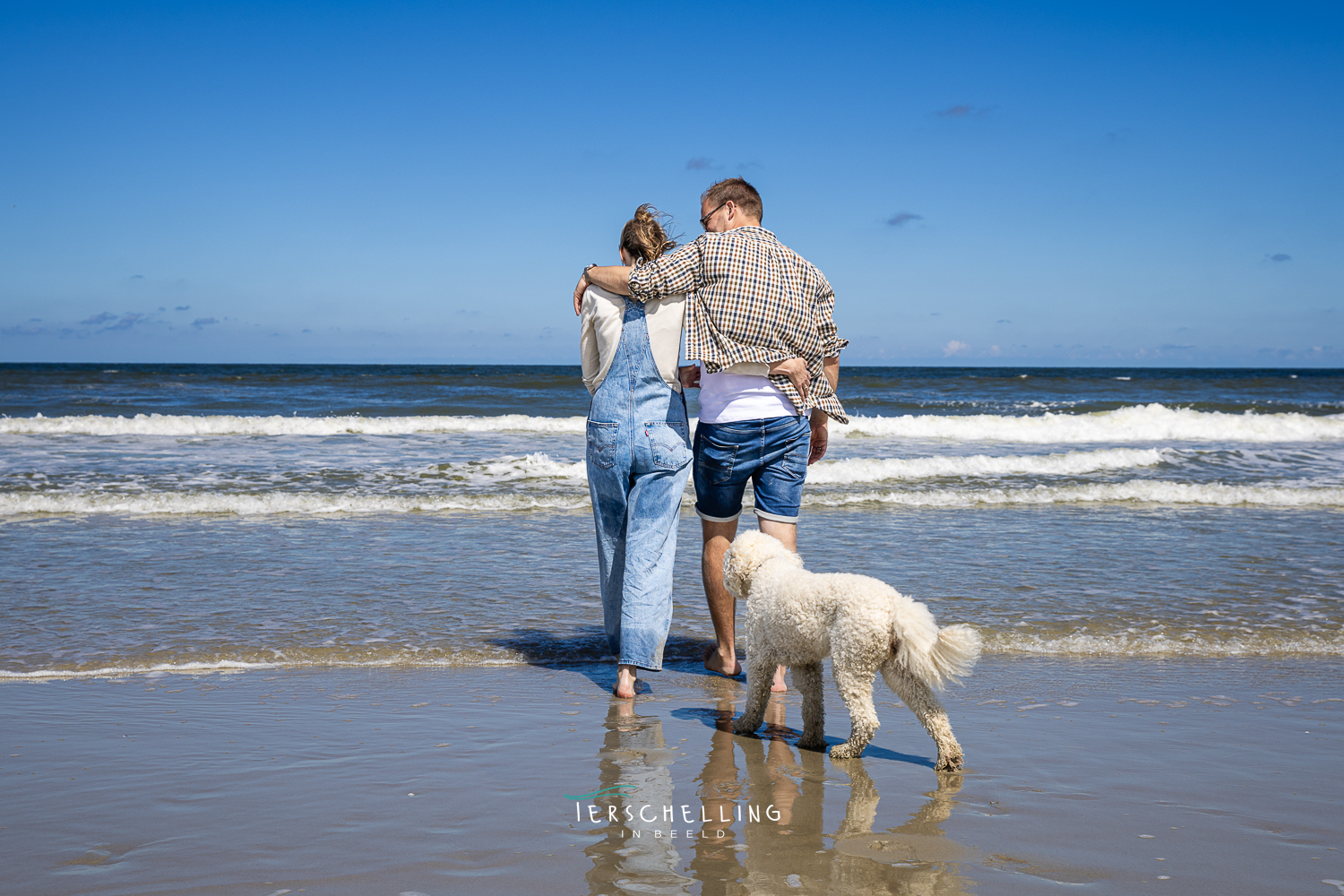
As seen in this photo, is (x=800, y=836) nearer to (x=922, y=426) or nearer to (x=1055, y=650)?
(x=1055, y=650)

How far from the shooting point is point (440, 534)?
7742 millimetres

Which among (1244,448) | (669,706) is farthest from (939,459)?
(669,706)

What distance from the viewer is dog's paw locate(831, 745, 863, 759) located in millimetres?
3045

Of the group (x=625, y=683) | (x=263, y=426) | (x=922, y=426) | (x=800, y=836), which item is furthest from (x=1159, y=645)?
(x=263, y=426)

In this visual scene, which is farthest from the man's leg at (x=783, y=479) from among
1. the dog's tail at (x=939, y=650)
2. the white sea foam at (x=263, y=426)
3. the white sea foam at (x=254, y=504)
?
the white sea foam at (x=263, y=426)

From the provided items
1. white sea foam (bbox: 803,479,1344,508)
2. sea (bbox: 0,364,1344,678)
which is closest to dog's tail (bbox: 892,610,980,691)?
sea (bbox: 0,364,1344,678)

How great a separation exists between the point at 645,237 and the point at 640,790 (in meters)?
2.17

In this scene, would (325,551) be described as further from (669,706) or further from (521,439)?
(521,439)

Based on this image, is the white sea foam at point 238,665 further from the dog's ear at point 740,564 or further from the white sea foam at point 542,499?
the white sea foam at point 542,499

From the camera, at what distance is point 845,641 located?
112 inches

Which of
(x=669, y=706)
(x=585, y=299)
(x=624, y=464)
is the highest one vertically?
(x=585, y=299)

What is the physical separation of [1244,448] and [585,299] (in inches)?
616

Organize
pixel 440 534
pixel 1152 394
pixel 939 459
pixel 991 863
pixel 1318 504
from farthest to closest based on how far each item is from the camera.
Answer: pixel 1152 394 < pixel 939 459 < pixel 1318 504 < pixel 440 534 < pixel 991 863

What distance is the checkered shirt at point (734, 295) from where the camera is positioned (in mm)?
3545
